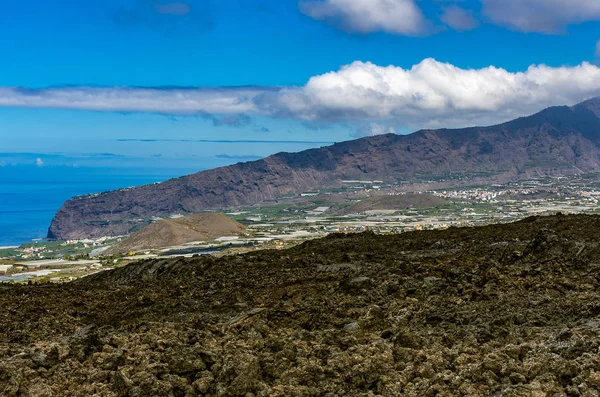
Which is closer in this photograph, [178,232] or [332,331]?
[332,331]

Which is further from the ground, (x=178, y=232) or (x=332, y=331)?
(x=332, y=331)

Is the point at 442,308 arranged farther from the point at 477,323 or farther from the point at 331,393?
the point at 331,393

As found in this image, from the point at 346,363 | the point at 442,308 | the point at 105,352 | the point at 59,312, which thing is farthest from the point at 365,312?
the point at 59,312

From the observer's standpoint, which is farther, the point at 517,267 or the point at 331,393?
the point at 517,267

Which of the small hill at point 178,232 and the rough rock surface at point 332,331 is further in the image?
the small hill at point 178,232

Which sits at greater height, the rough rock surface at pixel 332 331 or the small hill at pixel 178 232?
the rough rock surface at pixel 332 331
